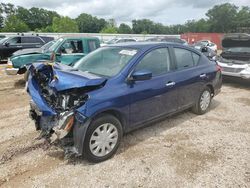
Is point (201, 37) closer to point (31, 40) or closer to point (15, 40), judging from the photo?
point (31, 40)

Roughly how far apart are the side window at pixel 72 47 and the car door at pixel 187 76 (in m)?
4.95

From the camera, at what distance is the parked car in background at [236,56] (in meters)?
8.20

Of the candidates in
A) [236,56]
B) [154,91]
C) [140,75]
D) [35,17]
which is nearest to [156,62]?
[154,91]

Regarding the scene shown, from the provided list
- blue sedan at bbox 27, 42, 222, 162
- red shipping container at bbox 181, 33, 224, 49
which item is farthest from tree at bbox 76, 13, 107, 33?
blue sedan at bbox 27, 42, 222, 162

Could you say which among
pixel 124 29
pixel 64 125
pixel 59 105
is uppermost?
pixel 124 29

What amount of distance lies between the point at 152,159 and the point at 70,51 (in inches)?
245

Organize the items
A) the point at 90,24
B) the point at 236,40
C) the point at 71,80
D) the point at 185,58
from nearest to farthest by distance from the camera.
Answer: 1. the point at 71,80
2. the point at 185,58
3. the point at 236,40
4. the point at 90,24

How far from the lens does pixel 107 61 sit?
4.23 meters

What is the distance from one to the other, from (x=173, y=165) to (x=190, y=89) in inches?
75.8

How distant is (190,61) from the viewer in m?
5.13

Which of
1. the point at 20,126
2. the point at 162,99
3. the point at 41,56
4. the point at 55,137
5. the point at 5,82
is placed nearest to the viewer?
the point at 55,137

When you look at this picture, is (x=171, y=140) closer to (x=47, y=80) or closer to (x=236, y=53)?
(x=47, y=80)

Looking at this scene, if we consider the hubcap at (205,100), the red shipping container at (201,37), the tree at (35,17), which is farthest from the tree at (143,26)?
the hubcap at (205,100)

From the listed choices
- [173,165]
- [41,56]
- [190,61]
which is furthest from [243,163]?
[41,56]
